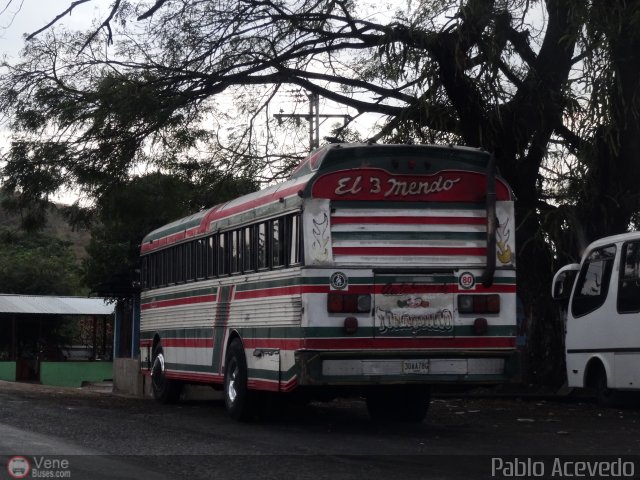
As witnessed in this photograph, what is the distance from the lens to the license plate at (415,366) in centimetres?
1323

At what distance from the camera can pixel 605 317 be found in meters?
18.1

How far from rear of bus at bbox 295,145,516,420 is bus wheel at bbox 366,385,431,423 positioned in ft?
4.43

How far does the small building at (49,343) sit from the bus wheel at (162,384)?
756 inches

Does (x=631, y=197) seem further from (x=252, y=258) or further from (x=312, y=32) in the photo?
(x=252, y=258)

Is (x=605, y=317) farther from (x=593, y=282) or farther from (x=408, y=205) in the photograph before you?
(x=408, y=205)

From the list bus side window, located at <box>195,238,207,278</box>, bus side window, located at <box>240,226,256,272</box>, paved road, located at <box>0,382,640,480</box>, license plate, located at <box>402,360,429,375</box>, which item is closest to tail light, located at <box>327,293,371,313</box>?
license plate, located at <box>402,360,429,375</box>

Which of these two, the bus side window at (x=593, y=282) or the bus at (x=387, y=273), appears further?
the bus side window at (x=593, y=282)

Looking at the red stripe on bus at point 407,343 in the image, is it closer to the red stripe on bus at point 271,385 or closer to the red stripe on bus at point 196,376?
the red stripe on bus at point 271,385

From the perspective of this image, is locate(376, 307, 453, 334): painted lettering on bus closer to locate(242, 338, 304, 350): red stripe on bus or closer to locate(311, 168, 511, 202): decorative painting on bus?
locate(242, 338, 304, 350): red stripe on bus

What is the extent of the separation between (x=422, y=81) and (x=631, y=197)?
4.13m

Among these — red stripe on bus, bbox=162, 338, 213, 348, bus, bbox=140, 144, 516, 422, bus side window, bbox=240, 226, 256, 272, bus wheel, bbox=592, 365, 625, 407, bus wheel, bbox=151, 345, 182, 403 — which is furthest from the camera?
bus wheel, bbox=151, 345, 182, 403

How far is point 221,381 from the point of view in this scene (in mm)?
16219

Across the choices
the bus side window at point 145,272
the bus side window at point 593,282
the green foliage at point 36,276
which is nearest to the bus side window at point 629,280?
the bus side window at point 593,282

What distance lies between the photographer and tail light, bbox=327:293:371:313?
13133 millimetres
